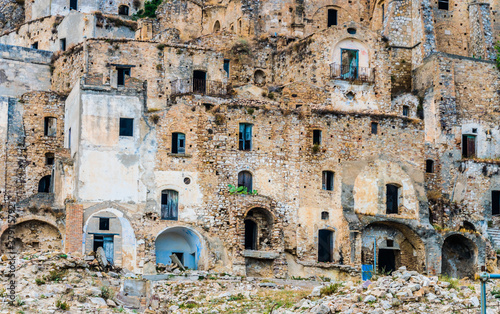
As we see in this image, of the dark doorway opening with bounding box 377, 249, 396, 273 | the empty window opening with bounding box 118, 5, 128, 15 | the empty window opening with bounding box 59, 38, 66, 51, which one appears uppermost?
the empty window opening with bounding box 118, 5, 128, 15

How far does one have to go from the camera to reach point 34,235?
5712 cm

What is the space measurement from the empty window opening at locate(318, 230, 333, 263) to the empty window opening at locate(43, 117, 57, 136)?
16260mm

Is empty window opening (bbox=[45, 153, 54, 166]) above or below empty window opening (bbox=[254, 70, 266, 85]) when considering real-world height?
below

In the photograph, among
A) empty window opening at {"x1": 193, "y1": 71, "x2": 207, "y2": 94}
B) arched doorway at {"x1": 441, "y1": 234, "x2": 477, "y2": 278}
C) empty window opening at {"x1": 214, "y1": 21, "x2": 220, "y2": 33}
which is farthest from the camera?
empty window opening at {"x1": 214, "y1": 21, "x2": 220, "y2": 33}

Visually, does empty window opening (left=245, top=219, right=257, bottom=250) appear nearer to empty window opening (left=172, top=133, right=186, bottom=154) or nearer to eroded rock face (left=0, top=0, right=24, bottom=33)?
empty window opening (left=172, top=133, right=186, bottom=154)

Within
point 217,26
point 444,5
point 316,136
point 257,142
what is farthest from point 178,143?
point 444,5

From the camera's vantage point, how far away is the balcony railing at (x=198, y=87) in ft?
200

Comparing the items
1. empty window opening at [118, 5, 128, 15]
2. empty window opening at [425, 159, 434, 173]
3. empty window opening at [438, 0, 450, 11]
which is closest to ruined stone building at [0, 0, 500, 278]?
empty window opening at [425, 159, 434, 173]

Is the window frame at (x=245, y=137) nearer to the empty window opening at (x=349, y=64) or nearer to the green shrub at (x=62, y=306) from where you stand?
the empty window opening at (x=349, y=64)

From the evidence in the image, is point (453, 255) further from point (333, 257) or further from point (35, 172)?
point (35, 172)

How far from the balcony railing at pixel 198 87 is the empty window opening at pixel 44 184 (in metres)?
8.60

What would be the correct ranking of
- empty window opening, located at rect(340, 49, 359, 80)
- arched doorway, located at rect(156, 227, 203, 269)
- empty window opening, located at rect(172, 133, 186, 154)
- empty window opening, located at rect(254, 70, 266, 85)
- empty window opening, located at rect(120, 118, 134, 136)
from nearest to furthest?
empty window opening, located at rect(120, 118, 134, 136)
arched doorway, located at rect(156, 227, 203, 269)
empty window opening, located at rect(172, 133, 186, 154)
empty window opening, located at rect(340, 49, 359, 80)
empty window opening, located at rect(254, 70, 266, 85)

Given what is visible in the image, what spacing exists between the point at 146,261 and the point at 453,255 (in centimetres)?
1813

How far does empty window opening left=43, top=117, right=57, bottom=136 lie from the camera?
60.4 m
